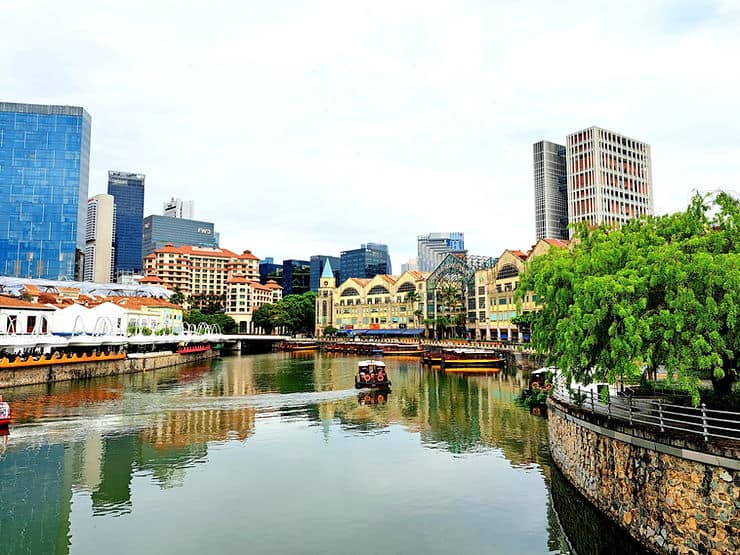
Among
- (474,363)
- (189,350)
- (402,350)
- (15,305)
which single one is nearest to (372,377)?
(474,363)

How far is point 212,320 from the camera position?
497 feet

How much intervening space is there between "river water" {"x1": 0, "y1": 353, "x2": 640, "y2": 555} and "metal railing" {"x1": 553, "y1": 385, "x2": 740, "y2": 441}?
3884mm

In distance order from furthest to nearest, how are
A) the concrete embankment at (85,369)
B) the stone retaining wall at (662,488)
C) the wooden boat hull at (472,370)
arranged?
the wooden boat hull at (472,370)
the concrete embankment at (85,369)
the stone retaining wall at (662,488)

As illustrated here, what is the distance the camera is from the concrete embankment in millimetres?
59281

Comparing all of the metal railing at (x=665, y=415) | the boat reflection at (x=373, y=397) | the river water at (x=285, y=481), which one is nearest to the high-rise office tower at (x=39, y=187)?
the river water at (x=285, y=481)

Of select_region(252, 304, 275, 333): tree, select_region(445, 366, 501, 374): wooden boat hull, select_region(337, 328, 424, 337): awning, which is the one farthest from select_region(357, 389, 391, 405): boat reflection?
select_region(252, 304, 275, 333): tree

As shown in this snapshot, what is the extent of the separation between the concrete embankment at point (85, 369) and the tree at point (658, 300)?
186ft

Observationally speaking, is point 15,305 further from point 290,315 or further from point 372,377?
point 290,315

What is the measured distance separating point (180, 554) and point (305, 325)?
167365 mm

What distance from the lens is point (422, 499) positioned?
83.8ft

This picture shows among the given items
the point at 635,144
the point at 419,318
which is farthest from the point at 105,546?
the point at 635,144

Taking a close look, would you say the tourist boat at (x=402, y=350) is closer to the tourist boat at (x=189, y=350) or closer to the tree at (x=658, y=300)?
the tourist boat at (x=189, y=350)

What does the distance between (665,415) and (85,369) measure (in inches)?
2638

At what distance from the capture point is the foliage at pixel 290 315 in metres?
172
